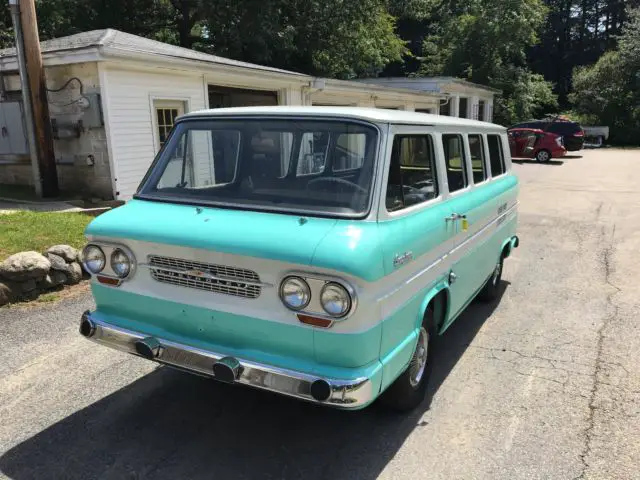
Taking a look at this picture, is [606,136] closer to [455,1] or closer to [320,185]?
[455,1]

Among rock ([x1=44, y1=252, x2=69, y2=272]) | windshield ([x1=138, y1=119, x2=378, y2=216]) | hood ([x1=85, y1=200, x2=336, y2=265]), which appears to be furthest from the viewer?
rock ([x1=44, y1=252, x2=69, y2=272])

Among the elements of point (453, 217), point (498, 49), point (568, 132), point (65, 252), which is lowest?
point (65, 252)

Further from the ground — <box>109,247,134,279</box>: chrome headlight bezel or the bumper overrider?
<box>109,247,134,279</box>: chrome headlight bezel

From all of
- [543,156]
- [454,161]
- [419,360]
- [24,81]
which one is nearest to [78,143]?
[24,81]

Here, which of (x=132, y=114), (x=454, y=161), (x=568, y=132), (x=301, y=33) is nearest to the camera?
(x=454, y=161)

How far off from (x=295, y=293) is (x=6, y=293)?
13.5 ft

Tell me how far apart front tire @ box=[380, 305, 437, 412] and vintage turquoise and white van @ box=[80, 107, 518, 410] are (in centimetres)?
1

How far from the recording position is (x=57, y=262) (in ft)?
19.4

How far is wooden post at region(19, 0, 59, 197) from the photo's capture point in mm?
8977

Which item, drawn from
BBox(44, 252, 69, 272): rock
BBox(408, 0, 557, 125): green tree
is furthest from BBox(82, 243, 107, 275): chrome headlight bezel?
BBox(408, 0, 557, 125): green tree

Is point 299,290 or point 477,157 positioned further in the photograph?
point 477,157

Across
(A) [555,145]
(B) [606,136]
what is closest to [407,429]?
(A) [555,145]

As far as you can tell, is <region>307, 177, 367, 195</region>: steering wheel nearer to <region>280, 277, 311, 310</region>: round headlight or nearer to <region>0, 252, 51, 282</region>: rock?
<region>280, 277, 311, 310</region>: round headlight

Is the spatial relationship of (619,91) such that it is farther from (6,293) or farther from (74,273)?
(6,293)
